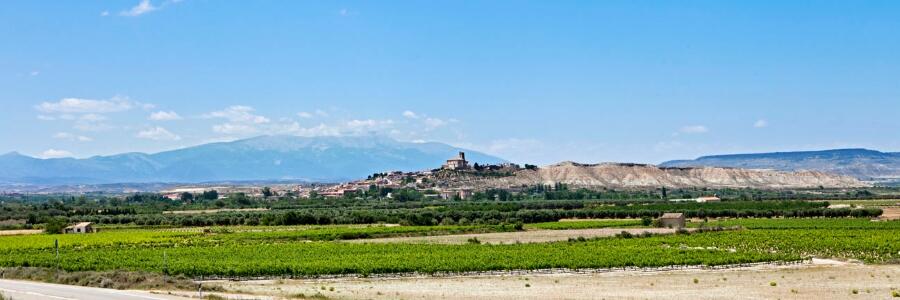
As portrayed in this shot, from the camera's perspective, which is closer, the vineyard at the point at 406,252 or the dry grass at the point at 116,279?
the dry grass at the point at 116,279

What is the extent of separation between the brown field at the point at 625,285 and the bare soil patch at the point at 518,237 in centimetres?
2500

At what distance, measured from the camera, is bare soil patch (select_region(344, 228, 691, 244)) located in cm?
7269

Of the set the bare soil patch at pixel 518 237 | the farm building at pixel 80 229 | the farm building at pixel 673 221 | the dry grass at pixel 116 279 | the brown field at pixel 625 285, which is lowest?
the brown field at pixel 625 285

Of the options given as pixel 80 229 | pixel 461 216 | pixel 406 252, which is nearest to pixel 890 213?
pixel 461 216

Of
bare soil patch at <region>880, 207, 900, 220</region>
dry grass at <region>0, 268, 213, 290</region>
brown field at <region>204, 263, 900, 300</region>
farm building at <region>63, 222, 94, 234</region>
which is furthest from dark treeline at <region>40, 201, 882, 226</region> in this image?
dry grass at <region>0, 268, 213, 290</region>

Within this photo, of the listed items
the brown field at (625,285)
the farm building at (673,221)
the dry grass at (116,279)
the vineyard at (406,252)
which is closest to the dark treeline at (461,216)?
the farm building at (673,221)

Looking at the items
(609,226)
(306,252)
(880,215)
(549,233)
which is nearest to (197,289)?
(306,252)

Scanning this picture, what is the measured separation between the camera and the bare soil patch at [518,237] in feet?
238

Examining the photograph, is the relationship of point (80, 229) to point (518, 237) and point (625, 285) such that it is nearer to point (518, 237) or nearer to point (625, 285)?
Answer: point (518, 237)

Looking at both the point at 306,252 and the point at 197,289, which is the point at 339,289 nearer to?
the point at 197,289

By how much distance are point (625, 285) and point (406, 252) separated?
18.3 metres

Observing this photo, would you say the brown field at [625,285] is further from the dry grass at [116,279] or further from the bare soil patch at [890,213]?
the bare soil patch at [890,213]

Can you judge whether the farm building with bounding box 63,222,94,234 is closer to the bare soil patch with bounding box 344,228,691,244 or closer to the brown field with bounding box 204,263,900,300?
the bare soil patch with bounding box 344,228,691,244

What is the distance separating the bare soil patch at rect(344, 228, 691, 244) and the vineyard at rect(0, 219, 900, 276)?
14.0 ft
